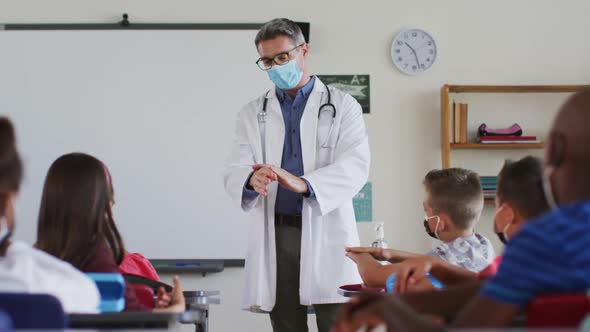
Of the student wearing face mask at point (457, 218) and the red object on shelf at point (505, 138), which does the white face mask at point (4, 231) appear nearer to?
the student wearing face mask at point (457, 218)

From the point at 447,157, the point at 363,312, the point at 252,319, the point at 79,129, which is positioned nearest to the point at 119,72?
the point at 79,129

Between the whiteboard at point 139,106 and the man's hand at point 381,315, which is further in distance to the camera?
the whiteboard at point 139,106

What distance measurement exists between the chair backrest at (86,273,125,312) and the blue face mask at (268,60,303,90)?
1.60m

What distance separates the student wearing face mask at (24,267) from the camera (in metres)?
1.50

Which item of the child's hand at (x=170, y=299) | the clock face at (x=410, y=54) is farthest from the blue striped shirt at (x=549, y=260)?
the clock face at (x=410, y=54)

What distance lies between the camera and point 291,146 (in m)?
3.26

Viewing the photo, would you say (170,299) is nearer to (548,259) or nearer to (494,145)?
(548,259)

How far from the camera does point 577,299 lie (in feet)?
3.77

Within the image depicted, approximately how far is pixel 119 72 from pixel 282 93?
1993mm

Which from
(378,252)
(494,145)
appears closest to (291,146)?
(378,252)

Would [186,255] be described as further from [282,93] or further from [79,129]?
[282,93]

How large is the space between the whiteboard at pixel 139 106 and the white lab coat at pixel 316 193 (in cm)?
163

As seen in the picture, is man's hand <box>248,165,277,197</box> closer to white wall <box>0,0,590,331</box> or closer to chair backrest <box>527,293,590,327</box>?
Answer: chair backrest <box>527,293,590,327</box>

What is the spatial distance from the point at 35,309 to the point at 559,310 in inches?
33.4
